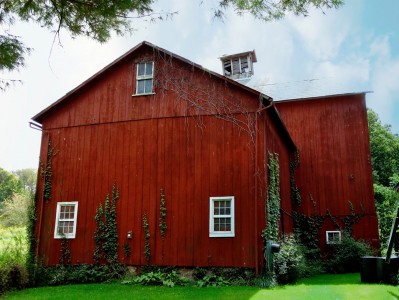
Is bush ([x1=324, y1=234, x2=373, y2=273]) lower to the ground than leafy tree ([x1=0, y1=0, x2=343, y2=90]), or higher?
lower

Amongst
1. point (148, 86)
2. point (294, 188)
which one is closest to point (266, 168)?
point (148, 86)

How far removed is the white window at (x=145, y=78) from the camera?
13.8m

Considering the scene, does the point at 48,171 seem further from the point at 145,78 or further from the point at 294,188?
the point at 294,188

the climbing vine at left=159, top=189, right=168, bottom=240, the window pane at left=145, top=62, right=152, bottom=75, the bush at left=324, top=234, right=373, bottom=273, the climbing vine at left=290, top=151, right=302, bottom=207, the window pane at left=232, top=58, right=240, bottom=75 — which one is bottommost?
the bush at left=324, top=234, right=373, bottom=273

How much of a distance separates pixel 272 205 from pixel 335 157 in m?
7.06

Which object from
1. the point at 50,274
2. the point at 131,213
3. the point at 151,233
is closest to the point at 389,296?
the point at 151,233

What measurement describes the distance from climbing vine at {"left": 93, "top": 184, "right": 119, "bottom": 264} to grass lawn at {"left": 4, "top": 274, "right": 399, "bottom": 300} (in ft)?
4.58

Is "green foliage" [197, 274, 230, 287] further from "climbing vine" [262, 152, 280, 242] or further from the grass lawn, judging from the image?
"climbing vine" [262, 152, 280, 242]

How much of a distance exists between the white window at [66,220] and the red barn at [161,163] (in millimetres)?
36

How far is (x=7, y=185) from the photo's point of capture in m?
59.0

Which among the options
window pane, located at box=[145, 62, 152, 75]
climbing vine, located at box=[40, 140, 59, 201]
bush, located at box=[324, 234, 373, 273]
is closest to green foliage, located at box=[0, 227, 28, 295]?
climbing vine, located at box=[40, 140, 59, 201]

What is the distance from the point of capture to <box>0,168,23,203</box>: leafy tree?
189 ft

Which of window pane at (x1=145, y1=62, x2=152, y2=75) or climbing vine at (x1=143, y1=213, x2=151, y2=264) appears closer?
climbing vine at (x1=143, y1=213, x2=151, y2=264)

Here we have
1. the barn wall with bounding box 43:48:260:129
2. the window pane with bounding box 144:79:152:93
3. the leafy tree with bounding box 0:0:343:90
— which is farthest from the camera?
Answer: the window pane with bounding box 144:79:152:93
